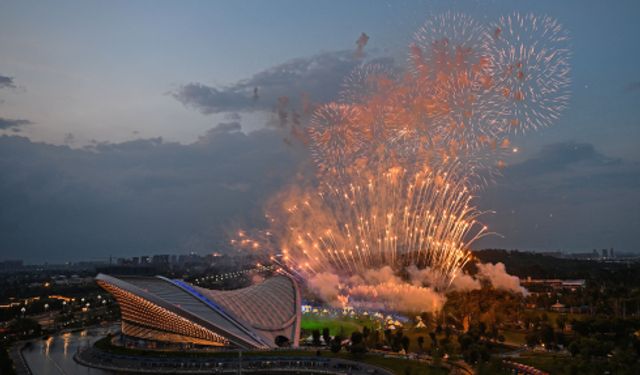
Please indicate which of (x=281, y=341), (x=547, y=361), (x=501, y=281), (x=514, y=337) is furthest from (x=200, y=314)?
(x=501, y=281)

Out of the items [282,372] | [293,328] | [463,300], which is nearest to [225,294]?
[293,328]

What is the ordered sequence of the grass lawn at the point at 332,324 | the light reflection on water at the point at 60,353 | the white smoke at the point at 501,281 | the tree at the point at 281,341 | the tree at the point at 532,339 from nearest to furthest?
the light reflection on water at the point at 60,353 < the tree at the point at 532,339 < the tree at the point at 281,341 < the grass lawn at the point at 332,324 < the white smoke at the point at 501,281

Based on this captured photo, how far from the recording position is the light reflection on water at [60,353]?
4334 centimetres

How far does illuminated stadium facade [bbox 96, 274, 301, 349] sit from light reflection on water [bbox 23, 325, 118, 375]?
6003mm

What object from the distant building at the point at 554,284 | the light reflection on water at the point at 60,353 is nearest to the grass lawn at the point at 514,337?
the light reflection on water at the point at 60,353

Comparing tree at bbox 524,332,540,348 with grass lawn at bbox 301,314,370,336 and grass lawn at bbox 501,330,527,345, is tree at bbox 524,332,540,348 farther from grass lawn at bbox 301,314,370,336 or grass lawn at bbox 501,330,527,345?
grass lawn at bbox 301,314,370,336

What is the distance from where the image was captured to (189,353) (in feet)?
145

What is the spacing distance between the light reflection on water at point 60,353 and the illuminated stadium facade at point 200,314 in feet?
19.7

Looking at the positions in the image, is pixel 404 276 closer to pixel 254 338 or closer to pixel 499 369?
pixel 254 338

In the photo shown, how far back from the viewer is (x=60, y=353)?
2067 inches

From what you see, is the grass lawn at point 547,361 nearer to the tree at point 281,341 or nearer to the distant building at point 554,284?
the tree at point 281,341

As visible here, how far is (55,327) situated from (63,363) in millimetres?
28119

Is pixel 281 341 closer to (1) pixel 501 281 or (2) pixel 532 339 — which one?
(2) pixel 532 339

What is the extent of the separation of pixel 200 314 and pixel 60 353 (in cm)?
1691
